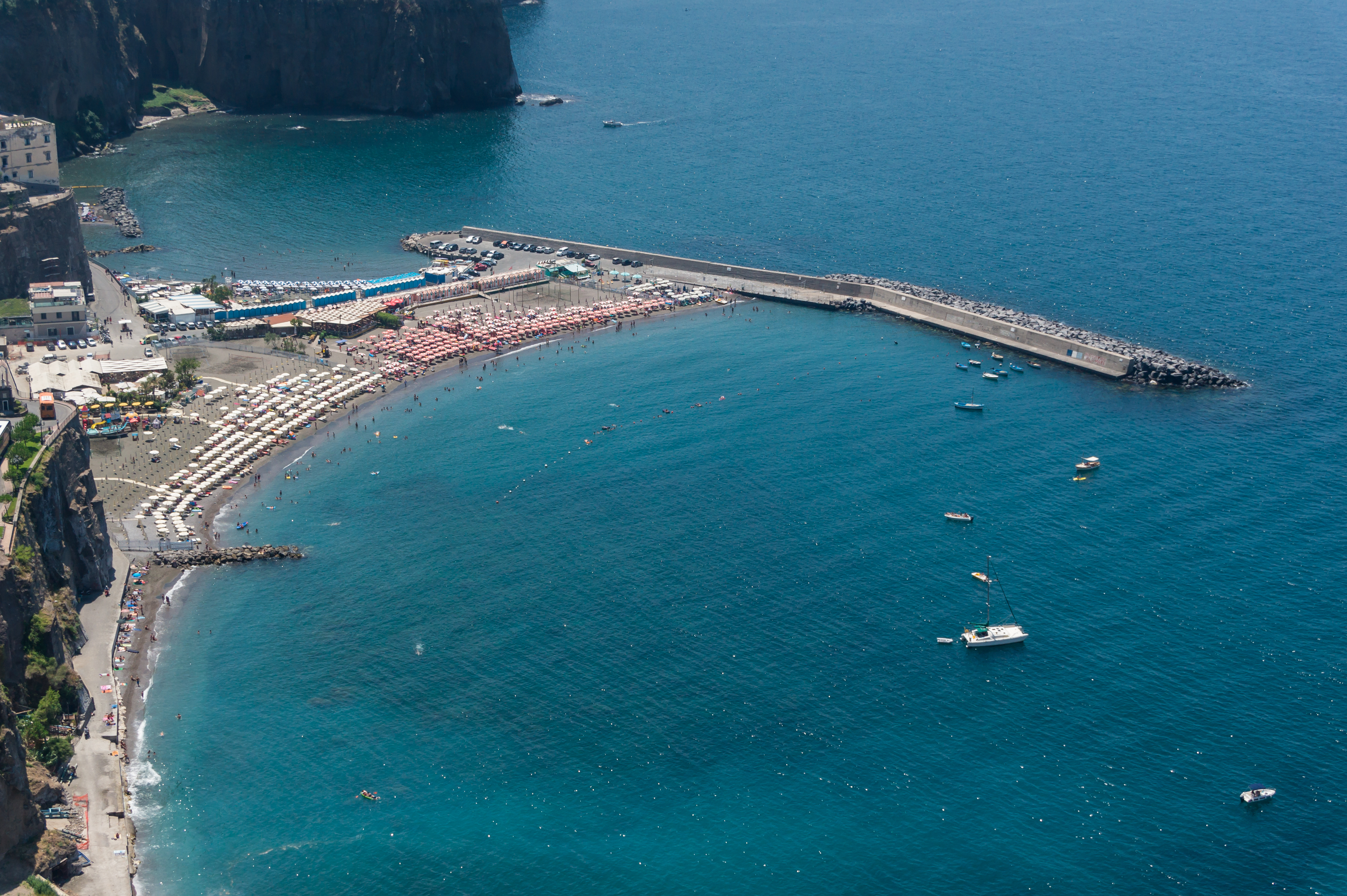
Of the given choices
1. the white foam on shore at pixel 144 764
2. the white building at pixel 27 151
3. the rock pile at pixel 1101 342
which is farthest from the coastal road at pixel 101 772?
the rock pile at pixel 1101 342

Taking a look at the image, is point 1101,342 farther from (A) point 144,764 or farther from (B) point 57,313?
(B) point 57,313

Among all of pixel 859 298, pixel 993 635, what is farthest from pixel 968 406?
pixel 993 635

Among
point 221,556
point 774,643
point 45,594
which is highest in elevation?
point 45,594

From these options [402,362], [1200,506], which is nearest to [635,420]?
[402,362]

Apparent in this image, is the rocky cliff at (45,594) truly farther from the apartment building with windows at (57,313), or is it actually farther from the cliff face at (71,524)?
the apartment building with windows at (57,313)

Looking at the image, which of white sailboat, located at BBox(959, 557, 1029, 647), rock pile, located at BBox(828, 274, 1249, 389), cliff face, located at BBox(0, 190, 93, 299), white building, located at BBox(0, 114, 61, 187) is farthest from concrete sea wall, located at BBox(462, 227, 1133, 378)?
white building, located at BBox(0, 114, 61, 187)

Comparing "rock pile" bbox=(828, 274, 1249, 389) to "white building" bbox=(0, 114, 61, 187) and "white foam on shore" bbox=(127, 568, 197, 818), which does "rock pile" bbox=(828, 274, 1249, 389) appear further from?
"white foam on shore" bbox=(127, 568, 197, 818)
